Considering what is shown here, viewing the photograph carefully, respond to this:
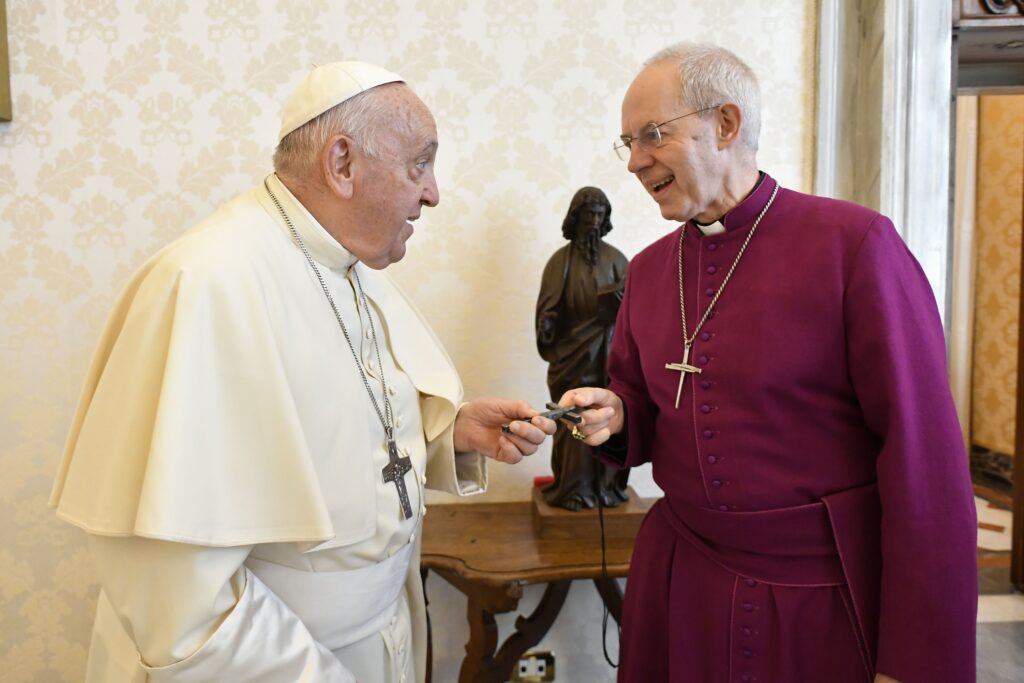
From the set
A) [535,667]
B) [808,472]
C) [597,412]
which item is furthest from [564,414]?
[535,667]

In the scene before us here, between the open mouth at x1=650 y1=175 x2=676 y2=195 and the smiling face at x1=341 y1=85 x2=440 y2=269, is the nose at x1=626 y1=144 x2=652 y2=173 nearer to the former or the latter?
the open mouth at x1=650 y1=175 x2=676 y2=195

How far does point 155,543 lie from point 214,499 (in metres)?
0.11

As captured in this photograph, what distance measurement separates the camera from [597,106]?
102 inches

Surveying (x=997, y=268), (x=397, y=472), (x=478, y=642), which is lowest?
(x=478, y=642)

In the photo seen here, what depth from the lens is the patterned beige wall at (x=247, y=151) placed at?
8.07 ft

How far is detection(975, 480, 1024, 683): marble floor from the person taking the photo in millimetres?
3072

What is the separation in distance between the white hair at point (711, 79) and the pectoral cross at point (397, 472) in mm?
987

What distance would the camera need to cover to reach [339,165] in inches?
54.6

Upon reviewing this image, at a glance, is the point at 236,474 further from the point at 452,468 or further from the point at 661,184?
the point at 661,184

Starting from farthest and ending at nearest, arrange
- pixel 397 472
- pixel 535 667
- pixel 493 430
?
pixel 535 667 → pixel 493 430 → pixel 397 472

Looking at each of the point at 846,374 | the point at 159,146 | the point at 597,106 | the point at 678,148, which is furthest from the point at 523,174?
the point at 846,374

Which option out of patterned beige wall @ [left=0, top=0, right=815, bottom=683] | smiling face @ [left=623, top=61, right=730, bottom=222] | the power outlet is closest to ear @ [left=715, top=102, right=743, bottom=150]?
smiling face @ [left=623, top=61, right=730, bottom=222]

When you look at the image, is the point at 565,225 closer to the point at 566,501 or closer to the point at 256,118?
the point at 566,501

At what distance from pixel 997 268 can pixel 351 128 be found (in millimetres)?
6156
